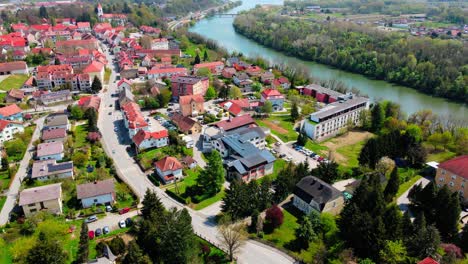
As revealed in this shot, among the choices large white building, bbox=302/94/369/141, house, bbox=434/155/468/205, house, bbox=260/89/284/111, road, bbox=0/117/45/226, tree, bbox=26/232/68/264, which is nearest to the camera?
tree, bbox=26/232/68/264

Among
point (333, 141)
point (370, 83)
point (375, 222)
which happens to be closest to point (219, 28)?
point (370, 83)

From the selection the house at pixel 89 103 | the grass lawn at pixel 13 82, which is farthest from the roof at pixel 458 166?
the grass lawn at pixel 13 82

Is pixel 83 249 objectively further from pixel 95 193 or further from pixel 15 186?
pixel 15 186

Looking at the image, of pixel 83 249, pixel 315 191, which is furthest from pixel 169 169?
pixel 315 191

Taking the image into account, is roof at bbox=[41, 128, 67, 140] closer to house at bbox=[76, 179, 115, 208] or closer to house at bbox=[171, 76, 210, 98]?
house at bbox=[76, 179, 115, 208]

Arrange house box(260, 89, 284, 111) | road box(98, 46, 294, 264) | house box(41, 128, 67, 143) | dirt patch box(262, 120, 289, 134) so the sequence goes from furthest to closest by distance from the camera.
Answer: house box(260, 89, 284, 111) → dirt patch box(262, 120, 289, 134) → house box(41, 128, 67, 143) → road box(98, 46, 294, 264)

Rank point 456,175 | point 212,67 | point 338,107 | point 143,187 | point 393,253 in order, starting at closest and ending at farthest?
point 393,253 < point 456,175 < point 143,187 < point 338,107 < point 212,67

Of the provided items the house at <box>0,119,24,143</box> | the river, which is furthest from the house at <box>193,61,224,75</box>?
the house at <box>0,119,24,143</box>

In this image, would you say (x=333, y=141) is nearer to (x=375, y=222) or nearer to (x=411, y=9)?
(x=375, y=222)
